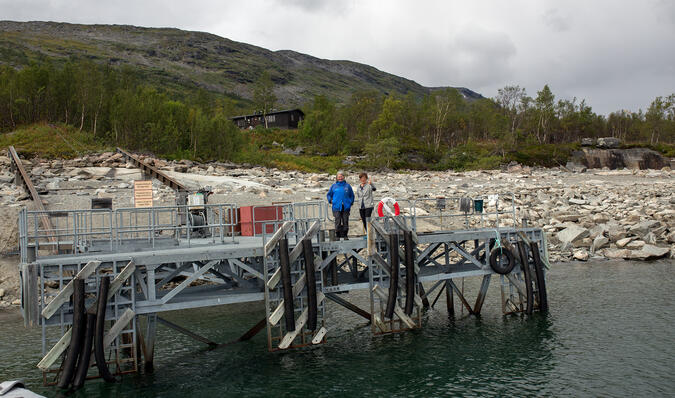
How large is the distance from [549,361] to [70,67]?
207 ft

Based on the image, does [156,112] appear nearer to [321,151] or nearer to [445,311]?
[321,151]

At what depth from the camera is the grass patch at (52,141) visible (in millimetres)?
49312

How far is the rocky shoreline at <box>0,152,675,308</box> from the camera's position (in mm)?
32750

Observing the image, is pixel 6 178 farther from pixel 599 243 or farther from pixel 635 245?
pixel 635 245

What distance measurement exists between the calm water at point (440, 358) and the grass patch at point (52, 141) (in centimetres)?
3079

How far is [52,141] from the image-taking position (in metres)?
52.6

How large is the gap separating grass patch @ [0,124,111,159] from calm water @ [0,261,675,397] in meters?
30.8

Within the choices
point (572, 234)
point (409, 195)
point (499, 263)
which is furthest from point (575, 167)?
point (499, 263)

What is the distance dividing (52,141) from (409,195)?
35.8 meters

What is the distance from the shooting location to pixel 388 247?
1759 centimetres

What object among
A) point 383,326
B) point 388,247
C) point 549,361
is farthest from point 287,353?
point 549,361

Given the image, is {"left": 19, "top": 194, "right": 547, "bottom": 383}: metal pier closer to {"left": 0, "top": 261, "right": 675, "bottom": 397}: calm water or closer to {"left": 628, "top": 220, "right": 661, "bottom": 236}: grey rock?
{"left": 0, "top": 261, "right": 675, "bottom": 397}: calm water

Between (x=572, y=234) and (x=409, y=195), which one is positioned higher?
(x=409, y=195)

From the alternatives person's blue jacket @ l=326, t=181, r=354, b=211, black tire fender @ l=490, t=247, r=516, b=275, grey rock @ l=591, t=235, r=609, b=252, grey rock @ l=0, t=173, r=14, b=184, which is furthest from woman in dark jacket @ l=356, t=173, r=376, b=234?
grey rock @ l=0, t=173, r=14, b=184
